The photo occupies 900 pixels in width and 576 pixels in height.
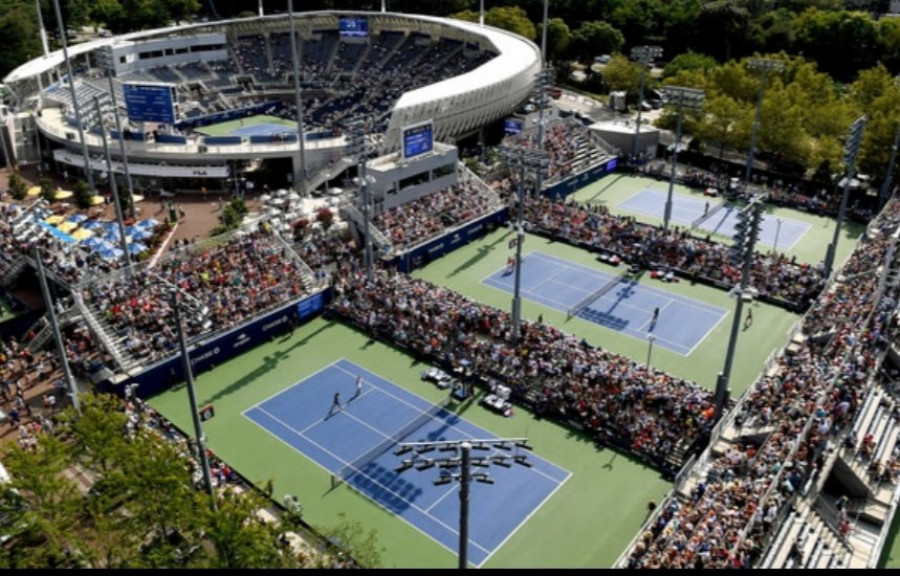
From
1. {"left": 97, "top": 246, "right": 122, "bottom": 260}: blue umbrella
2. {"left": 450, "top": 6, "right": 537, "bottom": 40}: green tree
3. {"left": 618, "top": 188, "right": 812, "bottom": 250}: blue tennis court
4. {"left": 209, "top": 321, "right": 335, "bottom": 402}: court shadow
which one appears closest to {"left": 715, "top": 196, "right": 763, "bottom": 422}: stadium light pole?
{"left": 209, "top": 321, "right": 335, "bottom": 402}: court shadow

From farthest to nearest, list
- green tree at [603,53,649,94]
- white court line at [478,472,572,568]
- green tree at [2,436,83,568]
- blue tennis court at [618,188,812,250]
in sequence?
green tree at [603,53,649,94] < blue tennis court at [618,188,812,250] < white court line at [478,472,572,568] < green tree at [2,436,83,568]

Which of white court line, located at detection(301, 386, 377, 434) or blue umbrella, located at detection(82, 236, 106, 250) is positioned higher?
blue umbrella, located at detection(82, 236, 106, 250)

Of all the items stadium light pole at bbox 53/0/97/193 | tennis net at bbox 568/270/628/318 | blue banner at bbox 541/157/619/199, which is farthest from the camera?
blue banner at bbox 541/157/619/199

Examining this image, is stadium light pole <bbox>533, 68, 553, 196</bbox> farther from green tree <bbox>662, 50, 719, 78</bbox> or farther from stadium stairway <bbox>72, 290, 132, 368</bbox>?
green tree <bbox>662, 50, 719, 78</bbox>

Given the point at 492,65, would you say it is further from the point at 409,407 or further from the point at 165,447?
the point at 165,447

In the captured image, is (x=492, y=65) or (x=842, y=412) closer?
(x=842, y=412)

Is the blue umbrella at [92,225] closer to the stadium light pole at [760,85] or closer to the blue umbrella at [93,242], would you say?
the blue umbrella at [93,242]

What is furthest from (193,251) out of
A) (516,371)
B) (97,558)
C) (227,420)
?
(97,558)
